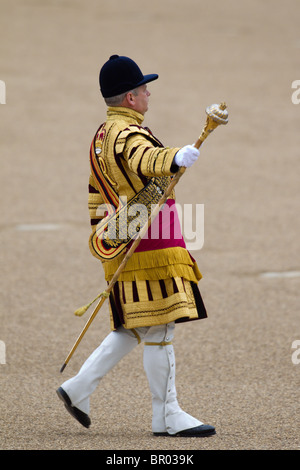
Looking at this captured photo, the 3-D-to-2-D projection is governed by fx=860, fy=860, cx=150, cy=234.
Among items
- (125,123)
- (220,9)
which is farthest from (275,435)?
(220,9)

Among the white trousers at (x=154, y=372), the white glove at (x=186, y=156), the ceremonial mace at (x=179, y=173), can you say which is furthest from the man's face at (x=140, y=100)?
the white trousers at (x=154, y=372)

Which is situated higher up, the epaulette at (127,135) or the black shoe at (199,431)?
the epaulette at (127,135)

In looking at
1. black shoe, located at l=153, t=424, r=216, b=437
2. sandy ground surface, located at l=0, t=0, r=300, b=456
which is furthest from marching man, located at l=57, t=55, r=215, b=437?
sandy ground surface, located at l=0, t=0, r=300, b=456

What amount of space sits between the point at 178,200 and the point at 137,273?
4750mm

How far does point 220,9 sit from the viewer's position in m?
15.2

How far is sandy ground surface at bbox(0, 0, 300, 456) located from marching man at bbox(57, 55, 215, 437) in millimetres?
182

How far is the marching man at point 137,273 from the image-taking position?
369 centimetres

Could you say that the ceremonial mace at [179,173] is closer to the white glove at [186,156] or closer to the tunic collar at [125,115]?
the white glove at [186,156]

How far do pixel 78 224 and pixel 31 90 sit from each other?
4.22 m

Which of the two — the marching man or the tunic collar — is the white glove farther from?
the tunic collar

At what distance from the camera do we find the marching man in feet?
12.1

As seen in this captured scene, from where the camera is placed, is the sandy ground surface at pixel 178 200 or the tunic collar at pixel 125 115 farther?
the sandy ground surface at pixel 178 200

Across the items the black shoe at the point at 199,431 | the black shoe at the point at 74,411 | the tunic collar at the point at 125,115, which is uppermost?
the tunic collar at the point at 125,115

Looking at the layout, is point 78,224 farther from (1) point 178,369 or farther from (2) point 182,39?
(2) point 182,39
